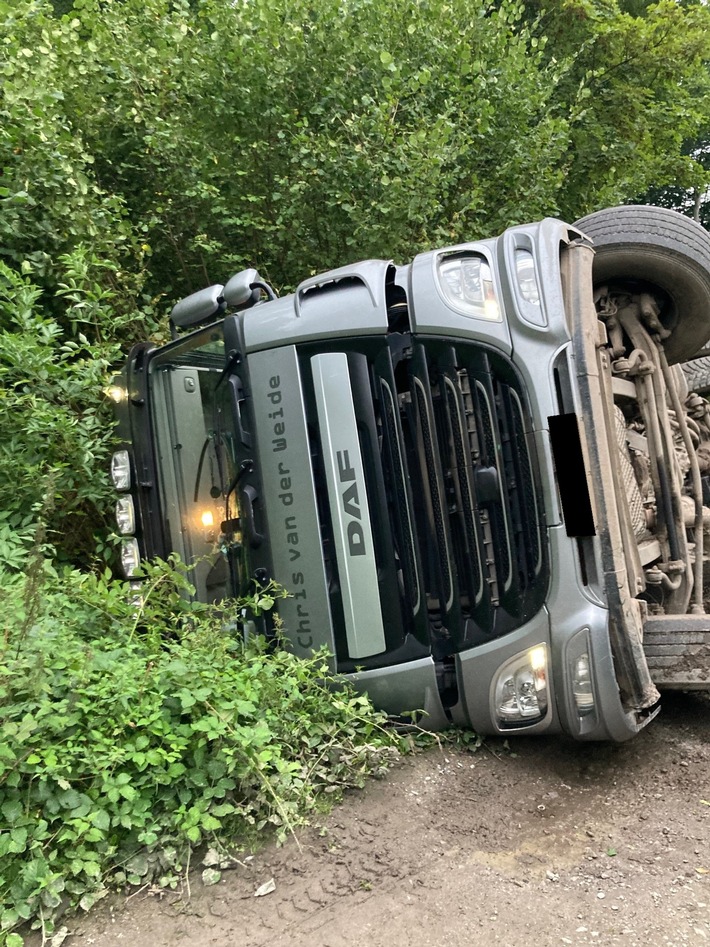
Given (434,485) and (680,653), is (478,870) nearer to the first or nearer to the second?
(680,653)

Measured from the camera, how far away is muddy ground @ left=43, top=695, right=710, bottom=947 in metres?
1.90

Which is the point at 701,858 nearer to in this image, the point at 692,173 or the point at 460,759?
the point at 460,759

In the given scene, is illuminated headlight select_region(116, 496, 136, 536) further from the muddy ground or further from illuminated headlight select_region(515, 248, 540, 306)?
illuminated headlight select_region(515, 248, 540, 306)

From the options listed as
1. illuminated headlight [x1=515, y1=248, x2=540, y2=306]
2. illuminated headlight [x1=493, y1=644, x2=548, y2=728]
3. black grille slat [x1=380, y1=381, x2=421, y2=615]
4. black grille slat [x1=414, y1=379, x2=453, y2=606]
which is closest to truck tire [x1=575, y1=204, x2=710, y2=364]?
illuminated headlight [x1=515, y1=248, x2=540, y2=306]

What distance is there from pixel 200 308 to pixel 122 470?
0.85 m

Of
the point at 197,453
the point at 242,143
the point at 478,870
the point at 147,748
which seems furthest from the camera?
Result: the point at 242,143

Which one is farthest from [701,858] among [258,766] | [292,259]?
[292,259]

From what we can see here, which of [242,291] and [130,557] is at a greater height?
[242,291]

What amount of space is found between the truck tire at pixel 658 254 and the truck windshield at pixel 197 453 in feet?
6.90

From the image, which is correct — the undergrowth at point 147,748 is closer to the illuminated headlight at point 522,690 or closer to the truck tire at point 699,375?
the illuminated headlight at point 522,690

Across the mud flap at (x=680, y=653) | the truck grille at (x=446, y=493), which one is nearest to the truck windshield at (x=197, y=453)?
the truck grille at (x=446, y=493)

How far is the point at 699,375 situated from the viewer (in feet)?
22.0

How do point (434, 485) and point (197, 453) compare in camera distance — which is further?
point (197, 453)

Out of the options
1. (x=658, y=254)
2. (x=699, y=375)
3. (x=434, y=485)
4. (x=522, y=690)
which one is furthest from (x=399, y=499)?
(x=699, y=375)
